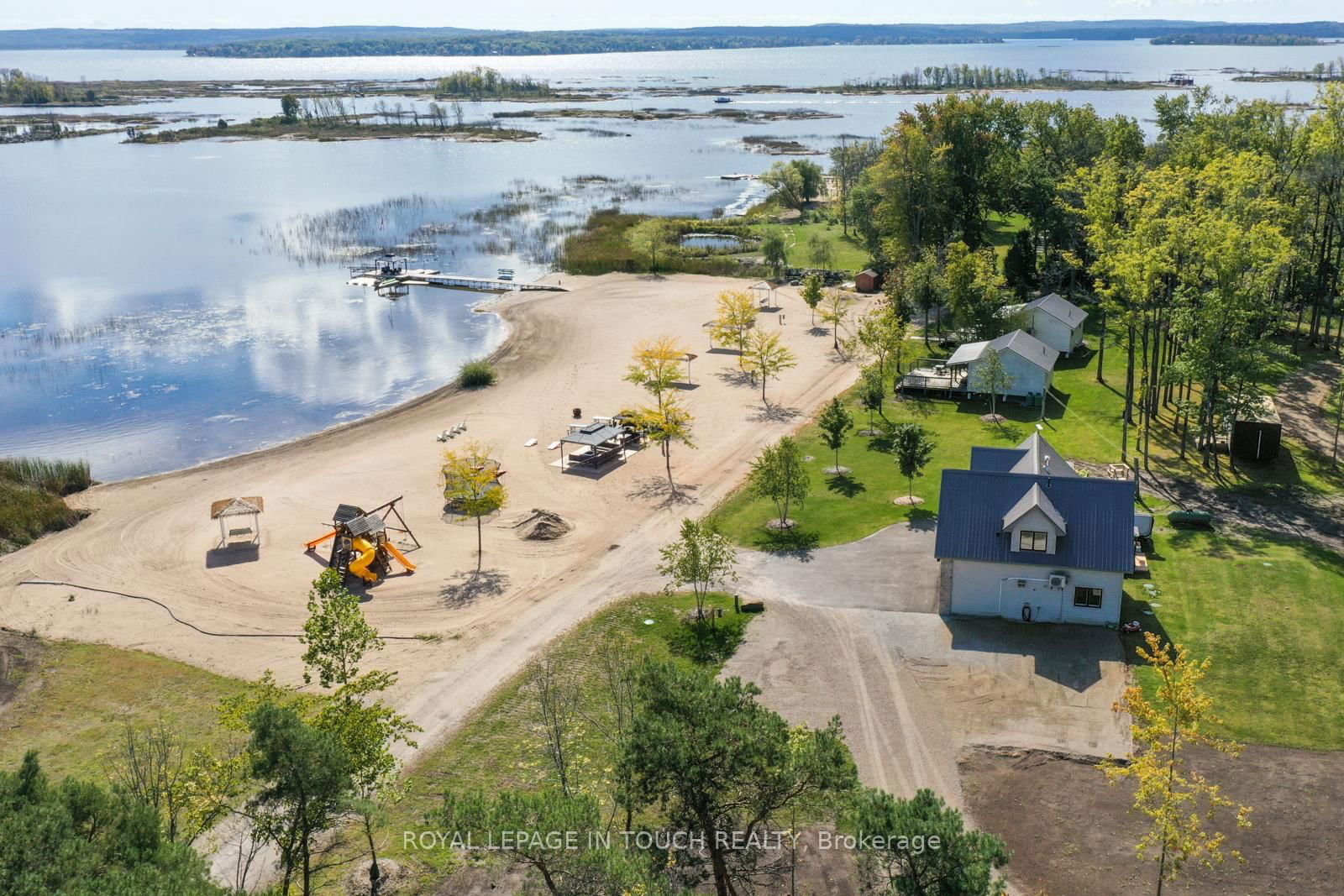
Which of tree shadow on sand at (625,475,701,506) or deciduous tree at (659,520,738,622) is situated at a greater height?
deciduous tree at (659,520,738,622)

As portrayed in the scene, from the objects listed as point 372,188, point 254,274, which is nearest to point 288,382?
point 254,274

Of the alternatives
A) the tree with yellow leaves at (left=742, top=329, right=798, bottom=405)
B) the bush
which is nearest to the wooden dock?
the bush

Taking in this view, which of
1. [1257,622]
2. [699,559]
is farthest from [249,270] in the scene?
[1257,622]

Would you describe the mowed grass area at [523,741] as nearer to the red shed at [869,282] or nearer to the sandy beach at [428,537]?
the sandy beach at [428,537]


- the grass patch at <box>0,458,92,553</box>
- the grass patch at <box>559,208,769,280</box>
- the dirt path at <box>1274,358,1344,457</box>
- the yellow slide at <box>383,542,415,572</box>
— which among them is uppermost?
the grass patch at <box>559,208,769,280</box>

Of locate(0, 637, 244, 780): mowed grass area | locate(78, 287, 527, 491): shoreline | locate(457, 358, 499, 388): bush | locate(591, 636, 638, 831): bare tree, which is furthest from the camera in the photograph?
locate(457, 358, 499, 388): bush

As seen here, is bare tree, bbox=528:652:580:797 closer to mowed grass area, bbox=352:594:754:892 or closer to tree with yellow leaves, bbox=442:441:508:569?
mowed grass area, bbox=352:594:754:892

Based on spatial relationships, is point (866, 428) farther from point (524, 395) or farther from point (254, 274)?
point (254, 274)
